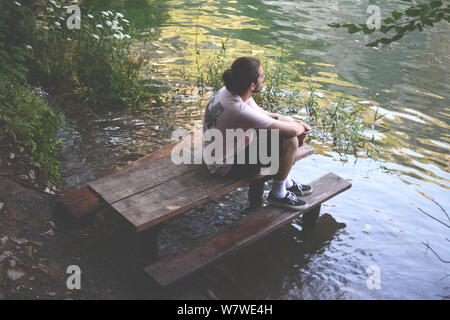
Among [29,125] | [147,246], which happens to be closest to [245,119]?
[147,246]

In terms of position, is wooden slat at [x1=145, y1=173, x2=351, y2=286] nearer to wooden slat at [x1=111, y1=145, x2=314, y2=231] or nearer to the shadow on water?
the shadow on water

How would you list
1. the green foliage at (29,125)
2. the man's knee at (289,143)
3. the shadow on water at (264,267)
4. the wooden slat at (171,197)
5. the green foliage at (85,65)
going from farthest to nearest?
1. the green foliage at (85,65)
2. the green foliage at (29,125)
3. the man's knee at (289,143)
4. the shadow on water at (264,267)
5. the wooden slat at (171,197)

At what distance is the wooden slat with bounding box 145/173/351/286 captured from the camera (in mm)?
3515

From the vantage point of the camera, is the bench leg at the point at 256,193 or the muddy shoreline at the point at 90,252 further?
the bench leg at the point at 256,193

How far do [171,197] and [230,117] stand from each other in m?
0.94

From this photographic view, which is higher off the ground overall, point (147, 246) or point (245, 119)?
point (245, 119)

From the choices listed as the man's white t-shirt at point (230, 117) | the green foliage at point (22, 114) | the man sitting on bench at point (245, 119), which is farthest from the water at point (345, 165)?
the man's white t-shirt at point (230, 117)

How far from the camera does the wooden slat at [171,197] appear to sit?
135 inches

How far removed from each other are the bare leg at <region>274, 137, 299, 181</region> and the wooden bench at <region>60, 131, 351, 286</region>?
12.1 inches

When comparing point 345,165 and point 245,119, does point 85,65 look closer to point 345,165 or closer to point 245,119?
point 245,119

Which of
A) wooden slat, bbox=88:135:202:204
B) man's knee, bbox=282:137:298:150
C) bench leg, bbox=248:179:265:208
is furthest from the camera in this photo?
bench leg, bbox=248:179:265:208

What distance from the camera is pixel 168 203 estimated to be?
11.8ft

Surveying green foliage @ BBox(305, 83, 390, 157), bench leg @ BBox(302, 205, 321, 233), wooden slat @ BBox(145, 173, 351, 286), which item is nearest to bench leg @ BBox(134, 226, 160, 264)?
wooden slat @ BBox(145, 173, 351, 286)

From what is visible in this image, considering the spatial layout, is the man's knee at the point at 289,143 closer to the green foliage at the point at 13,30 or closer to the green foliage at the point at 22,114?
the green foliage at the point at 22,114
